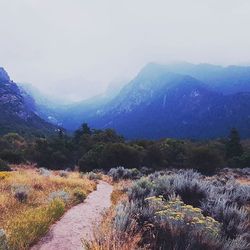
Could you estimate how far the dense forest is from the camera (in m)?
52.5

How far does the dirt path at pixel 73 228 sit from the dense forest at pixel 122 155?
31957 millimetres

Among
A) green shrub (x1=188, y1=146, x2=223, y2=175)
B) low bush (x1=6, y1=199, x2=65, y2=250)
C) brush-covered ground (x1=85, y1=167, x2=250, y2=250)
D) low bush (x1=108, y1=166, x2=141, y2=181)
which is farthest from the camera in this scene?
green shrub (x1=188, y1=146, x2=223, y2=175)

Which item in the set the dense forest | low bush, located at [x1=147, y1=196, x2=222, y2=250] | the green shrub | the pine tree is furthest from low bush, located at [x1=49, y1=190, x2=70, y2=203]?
the pine tree

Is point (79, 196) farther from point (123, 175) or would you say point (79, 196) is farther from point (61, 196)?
point (123, 175)

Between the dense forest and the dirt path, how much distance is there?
3196 cm

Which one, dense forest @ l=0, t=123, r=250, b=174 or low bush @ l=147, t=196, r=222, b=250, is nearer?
low bush @ l=147, t=196, r=222, b=250

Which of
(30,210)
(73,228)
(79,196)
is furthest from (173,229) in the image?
(79,196)

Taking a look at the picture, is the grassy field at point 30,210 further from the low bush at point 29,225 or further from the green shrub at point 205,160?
the green shrub at point 205,160

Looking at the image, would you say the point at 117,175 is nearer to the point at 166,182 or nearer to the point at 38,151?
the point at 166,182

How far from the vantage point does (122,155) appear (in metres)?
53.9

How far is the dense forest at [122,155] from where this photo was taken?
172 ft

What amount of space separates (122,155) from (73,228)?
138 ft

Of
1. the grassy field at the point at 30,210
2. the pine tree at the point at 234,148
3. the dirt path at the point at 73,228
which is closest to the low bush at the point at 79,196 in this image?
the grassy field at the point at 30,210

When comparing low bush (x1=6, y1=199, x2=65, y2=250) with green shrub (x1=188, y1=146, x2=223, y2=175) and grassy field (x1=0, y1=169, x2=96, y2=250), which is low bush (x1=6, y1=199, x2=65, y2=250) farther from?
green shrub (x1=188, y1=146, x2=223, y2=175)
